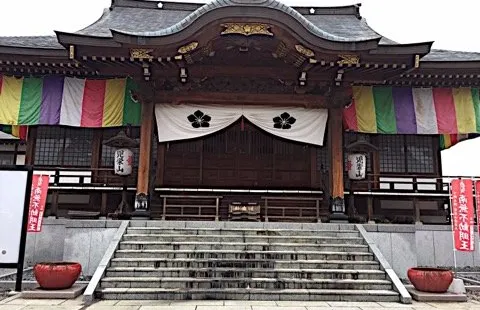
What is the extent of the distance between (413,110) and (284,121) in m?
4.40

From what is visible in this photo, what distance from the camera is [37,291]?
745 cm

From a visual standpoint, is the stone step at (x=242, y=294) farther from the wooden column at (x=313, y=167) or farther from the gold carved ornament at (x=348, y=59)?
the wooden column at (x=313, y=167)

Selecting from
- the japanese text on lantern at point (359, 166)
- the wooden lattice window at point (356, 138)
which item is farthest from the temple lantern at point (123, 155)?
the wooden lattice window at point (356, 138)

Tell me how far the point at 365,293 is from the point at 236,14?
7345 millimetres

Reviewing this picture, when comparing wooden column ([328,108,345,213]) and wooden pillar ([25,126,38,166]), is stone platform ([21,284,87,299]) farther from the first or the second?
wooden column ([328,108,345,213])

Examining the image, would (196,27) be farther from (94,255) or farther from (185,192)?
(94,255)

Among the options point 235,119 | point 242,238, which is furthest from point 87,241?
point 235,119

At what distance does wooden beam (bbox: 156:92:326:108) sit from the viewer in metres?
11.9

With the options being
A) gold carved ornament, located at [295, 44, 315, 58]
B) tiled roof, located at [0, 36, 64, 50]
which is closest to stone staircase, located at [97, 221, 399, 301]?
gold carved ornament, located at [295, 44, 315, 58]

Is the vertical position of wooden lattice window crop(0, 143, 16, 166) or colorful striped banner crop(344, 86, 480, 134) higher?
colorful striped banner crop(344, 86, 480, 134)

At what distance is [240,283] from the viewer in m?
7.88

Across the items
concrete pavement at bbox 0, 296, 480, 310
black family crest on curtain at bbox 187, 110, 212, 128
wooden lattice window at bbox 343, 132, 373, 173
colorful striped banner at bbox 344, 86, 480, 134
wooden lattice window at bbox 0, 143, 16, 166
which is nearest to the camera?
concrete pavement at bbox 0, 296, 480, 310

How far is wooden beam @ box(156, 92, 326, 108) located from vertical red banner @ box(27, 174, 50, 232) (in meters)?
4.02

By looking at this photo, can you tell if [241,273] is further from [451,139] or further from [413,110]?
[451,139]
